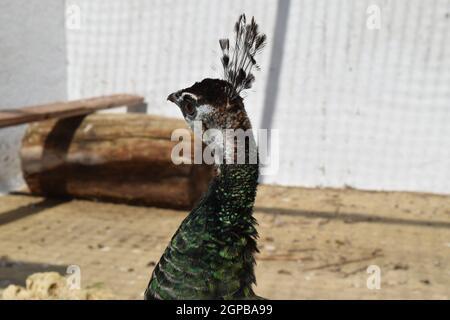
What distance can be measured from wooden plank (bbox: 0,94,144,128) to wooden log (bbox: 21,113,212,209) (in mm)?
114

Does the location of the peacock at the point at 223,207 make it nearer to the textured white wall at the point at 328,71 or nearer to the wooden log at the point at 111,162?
the wooden log at the point at 111,162

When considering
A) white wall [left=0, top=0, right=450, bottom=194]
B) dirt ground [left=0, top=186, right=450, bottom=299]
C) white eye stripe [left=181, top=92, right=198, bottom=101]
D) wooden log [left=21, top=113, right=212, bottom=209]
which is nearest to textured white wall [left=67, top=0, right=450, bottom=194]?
white wall [left=0, top=0, right=450, bottom=194]

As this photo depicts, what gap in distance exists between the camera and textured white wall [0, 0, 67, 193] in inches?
200

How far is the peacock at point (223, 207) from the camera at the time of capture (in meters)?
1.68

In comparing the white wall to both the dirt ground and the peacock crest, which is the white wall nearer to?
the dirt ground

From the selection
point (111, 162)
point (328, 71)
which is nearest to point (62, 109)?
point (111, 162)

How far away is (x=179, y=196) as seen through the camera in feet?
15.6

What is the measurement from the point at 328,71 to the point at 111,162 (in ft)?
5.91

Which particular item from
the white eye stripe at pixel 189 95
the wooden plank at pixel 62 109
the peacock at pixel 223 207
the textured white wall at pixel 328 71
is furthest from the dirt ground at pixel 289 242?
the white eye stripe at pixel 189 95

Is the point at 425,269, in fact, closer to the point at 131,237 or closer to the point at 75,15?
the point at 131,237

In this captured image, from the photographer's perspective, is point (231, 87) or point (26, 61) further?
point (26, 61)

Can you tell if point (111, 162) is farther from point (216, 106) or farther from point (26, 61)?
point (216, 106)

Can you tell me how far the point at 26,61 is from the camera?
5.29 meters

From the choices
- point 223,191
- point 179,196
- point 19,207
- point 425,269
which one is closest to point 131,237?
point 179,196
